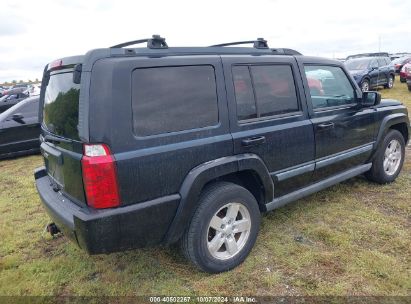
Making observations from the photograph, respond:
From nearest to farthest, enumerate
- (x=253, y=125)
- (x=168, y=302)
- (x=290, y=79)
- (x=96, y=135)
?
(x=96, y=135)
(x=168, y=302)
(x=253, y=125)
(x=290, y=79)

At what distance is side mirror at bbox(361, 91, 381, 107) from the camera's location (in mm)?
4230

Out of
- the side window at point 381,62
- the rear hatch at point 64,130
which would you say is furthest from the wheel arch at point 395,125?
the side window at point 381,62

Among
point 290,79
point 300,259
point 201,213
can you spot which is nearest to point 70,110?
point 201,213

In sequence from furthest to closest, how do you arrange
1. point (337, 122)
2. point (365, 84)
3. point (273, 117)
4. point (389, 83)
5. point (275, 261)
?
point (389, 83) → point (365, 84) → point (337, 122) → point (273, 117) → point (275, 261)

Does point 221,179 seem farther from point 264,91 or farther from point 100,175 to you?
point 100,175

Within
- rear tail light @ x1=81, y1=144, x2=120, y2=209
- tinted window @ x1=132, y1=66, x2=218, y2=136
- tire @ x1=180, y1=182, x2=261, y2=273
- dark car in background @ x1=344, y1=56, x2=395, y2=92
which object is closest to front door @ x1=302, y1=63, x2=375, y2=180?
tire @ x1=180, y1=182, x2=261, y2=273

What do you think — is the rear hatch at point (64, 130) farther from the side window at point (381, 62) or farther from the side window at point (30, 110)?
the side window at point (381, 62)

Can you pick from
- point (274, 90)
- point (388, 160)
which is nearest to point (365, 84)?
point (388, 160)

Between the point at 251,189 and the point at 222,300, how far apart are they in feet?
3.43

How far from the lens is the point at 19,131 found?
7941 millimetres

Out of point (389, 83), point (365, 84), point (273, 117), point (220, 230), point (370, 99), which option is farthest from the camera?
point (389, 83)

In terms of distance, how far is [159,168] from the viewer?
260 cm

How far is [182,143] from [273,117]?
106 cm

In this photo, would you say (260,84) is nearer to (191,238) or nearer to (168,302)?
(191,238)
